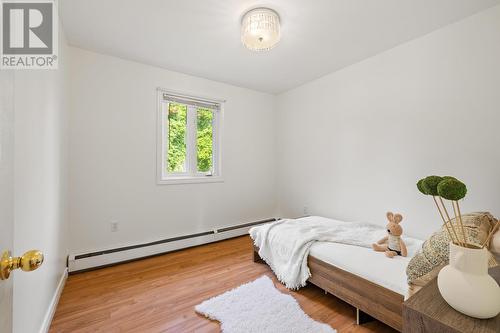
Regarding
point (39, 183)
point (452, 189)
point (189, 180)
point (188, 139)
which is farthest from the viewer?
point (188, 139)

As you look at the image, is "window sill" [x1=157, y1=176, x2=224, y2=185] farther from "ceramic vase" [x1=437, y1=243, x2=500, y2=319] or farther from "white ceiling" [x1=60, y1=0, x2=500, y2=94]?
"ceramic vase" [x1=437, y1=243, x2=500, y2=319]

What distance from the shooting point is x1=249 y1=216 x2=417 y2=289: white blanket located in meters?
1.98

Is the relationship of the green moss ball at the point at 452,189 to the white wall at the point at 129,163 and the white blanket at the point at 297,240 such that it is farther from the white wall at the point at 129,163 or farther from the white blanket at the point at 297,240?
the white wall at the point at 129,163

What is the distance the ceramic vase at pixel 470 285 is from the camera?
2.07 ft

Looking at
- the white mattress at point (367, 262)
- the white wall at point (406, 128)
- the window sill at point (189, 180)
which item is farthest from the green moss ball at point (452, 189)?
the window sill at point (189, 180)

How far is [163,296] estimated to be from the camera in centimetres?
192

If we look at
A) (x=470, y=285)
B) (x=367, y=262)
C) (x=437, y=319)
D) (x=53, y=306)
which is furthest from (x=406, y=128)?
(x=53, y=306)

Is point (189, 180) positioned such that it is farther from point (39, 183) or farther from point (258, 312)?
point (258, 312)

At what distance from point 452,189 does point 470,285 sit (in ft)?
0.94

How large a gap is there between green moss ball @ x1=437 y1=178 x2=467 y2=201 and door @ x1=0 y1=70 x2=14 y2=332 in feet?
4.20

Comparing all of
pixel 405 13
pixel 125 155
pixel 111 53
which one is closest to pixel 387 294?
pixel 405 13

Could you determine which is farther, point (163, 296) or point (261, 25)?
point (163, 296)

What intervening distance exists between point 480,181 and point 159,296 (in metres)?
2.90

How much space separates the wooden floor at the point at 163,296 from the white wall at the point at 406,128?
129cm
